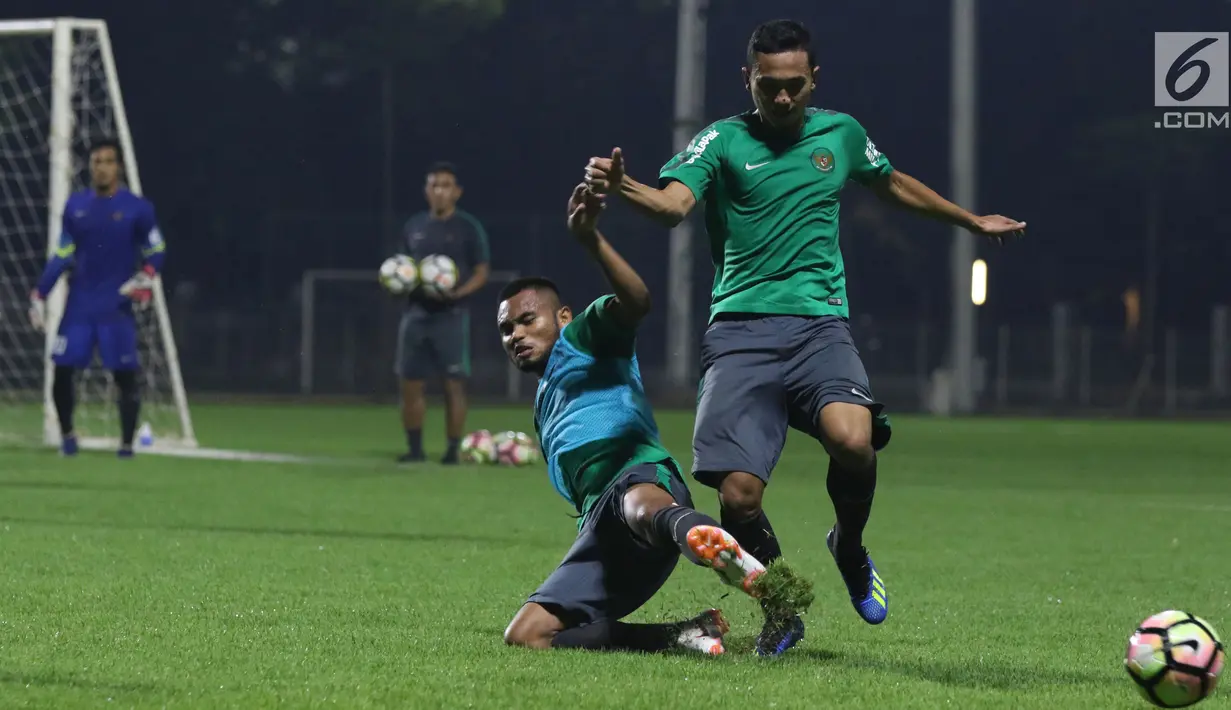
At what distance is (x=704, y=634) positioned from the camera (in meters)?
5.65

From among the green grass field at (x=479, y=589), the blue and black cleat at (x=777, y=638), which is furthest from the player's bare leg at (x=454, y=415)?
the blue and black cleat at (x=777, y=638)

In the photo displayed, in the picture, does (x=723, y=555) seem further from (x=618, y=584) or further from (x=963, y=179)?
(x=963, y=179)

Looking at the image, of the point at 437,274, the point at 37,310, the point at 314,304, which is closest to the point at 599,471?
the point at 437,274

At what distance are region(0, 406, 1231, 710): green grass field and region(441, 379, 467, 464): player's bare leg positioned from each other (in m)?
0.51

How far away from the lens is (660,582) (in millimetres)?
5992

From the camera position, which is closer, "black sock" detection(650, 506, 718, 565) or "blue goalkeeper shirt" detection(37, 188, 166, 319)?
"black sock" detection(650, 506, 718, 565)

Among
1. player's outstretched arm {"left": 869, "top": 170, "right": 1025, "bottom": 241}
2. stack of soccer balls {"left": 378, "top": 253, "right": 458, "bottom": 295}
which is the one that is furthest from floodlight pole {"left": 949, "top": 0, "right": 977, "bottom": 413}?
player's outstretched arm {"left": 869, "top": 170, "right": 1025, "bottom": 241}

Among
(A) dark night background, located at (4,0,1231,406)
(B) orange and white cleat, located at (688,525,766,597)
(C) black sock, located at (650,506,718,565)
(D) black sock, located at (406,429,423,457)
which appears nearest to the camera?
(B) orange and white cleat, located at (688,525,766,597)

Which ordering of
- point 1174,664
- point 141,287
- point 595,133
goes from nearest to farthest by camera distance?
point 1174,664
point 141,287
point 595,133

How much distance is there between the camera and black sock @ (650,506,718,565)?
17.0ft

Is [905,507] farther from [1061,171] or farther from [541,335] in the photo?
[1061,171]

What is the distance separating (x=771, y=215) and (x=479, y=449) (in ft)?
28.9

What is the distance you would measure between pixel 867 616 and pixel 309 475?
7751 mm

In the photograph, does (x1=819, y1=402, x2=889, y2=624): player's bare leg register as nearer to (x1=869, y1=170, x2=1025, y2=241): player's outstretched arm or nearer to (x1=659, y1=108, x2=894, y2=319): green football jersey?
(x1=659, y1=108, x2=894, y2=319): green football jersey
